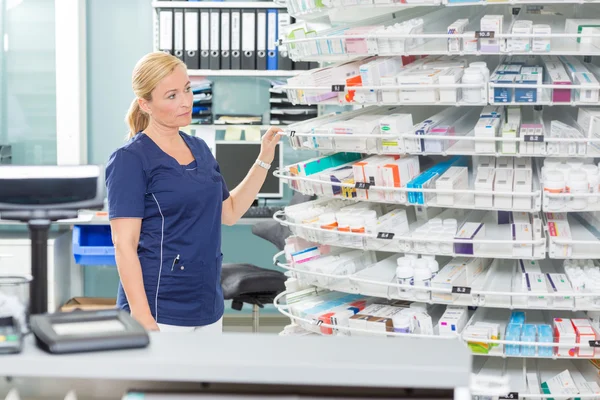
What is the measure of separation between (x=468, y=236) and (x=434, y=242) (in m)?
0.09

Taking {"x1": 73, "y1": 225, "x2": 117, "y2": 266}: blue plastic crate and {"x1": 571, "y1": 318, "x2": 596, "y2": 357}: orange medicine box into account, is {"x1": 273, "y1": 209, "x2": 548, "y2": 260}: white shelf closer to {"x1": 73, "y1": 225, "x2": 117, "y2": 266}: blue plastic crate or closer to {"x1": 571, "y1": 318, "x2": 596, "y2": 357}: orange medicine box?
{"x1": 571, "y1": 318, "x2": 596, "y2": 357}: orange medicine box

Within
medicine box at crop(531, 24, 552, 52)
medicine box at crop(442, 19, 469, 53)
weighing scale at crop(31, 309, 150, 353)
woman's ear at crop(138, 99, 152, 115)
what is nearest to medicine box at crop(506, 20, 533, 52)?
medicine box at crop(531, 24, 552, 52)

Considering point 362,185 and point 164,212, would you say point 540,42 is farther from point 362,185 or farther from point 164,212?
point 164,212

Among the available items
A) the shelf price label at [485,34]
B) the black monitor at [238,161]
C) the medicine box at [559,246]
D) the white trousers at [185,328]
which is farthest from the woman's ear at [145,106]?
the black monitor at [238,161]

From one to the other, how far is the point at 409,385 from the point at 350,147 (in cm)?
116

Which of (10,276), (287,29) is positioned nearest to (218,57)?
(287,29)

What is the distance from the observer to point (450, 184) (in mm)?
2082

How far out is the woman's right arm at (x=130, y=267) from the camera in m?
2.12

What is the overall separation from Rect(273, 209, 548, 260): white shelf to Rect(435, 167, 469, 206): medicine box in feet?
0.33

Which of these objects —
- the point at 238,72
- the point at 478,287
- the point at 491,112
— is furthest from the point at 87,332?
the point at 238,72

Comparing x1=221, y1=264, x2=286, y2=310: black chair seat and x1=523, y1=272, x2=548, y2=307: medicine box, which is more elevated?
x1=523, y1=272, x2=548, y2=307: medicine box

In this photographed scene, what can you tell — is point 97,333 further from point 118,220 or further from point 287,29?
point 287,29

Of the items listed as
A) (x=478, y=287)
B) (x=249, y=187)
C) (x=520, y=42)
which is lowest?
(x=478, y=287)

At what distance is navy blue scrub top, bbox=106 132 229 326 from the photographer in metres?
2.15
